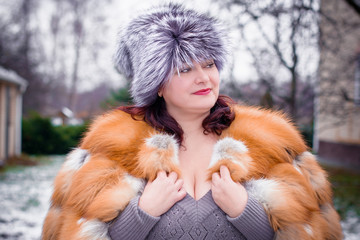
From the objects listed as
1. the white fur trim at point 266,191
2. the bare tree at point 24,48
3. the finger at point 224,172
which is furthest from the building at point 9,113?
the white fur trim at point 266,191

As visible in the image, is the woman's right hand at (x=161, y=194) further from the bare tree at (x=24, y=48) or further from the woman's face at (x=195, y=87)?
the bare tree at (x=24, y=48)

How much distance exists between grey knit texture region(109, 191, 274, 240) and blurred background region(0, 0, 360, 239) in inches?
35.2

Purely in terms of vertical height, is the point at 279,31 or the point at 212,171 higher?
the point at 279,31

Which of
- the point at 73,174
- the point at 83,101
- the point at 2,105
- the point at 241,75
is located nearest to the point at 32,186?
the point at 2,105

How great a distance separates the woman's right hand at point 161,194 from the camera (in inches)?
65.2

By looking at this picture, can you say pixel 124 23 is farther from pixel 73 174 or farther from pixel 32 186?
pixel 32 186

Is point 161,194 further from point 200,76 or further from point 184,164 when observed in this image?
point 200,76

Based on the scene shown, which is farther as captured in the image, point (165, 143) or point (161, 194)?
point (165, 143)

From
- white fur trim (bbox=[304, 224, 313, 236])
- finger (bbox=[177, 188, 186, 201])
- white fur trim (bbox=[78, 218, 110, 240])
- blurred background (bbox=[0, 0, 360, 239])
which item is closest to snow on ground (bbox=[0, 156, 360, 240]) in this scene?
blurred background (bbox=[0, 0, 360, 239])

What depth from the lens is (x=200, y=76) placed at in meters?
1.78

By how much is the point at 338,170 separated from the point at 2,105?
10.7m

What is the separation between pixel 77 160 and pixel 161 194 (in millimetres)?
662

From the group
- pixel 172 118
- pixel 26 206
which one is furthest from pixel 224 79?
pixel 26 206

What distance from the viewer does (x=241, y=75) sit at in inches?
242
